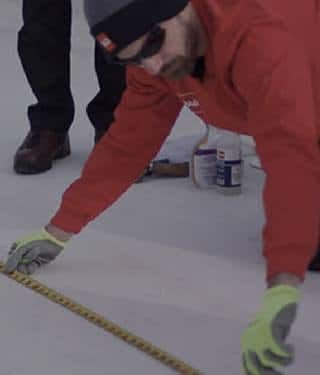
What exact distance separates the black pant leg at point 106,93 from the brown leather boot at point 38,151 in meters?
0.12

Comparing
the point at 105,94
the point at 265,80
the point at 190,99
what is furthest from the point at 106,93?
the point at 265,80

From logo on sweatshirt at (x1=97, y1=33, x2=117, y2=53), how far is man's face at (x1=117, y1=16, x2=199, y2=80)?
2 cm

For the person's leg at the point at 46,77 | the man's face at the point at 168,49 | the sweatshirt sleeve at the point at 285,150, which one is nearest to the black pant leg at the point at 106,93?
the person's leg at the point at 46,77

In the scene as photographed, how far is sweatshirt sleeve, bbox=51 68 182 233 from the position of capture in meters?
1.74

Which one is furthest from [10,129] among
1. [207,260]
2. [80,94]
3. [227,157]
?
[207,260]

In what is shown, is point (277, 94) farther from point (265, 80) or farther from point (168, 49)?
point (168, 49)

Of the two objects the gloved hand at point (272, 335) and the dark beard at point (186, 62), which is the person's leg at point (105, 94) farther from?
the gloved hand at point (272, 335)

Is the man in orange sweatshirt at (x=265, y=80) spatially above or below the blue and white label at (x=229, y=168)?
above

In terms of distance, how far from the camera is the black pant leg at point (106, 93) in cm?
253

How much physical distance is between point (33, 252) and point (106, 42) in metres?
0.65

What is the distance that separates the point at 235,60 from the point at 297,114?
136 millimetres

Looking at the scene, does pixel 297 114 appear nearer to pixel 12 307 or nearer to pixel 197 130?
pixel 12 307

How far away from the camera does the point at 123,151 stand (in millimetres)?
1781

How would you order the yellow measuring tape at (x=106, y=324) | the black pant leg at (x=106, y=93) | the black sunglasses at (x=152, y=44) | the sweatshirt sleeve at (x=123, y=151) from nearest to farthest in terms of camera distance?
the black sunglasses at (x=152, y=44), the yellow measuring tape at (x=106, y=324), the sweatshirt sleeve at (x=123, y=151), the black pant leg at (x=106, y=93)
